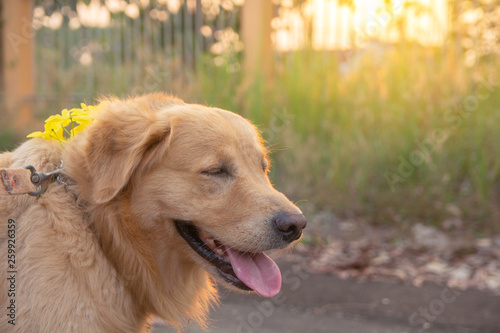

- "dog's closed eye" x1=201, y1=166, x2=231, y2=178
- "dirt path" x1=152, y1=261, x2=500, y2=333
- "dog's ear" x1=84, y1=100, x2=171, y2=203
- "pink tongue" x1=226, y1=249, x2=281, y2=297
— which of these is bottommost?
"dirt path" x1=152, y1=261, x2=500, y2=333

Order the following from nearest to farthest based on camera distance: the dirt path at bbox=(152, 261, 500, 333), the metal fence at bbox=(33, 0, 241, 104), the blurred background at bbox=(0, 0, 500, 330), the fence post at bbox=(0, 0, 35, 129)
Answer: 1. the dirt path at bbox=(152, 261, 500, 333)
2. the blurred background at bbox=(0, 0, 500, 330)
3. the metal fence at bbox=(33, 0, 241, 104)
4. the fence post at bbox=(0, 0, 35, 129)

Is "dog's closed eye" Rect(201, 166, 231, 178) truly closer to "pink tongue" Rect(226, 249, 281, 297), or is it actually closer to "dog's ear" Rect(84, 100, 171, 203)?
"dog's ear" Rect(84, 100, 171, 203)

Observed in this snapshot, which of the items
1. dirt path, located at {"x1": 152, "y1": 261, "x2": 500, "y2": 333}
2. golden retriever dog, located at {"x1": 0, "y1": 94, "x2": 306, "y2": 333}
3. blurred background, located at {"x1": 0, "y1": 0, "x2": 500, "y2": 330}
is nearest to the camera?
golden retriever dog, located at {"x1": 0, "y1": 94, "x2": 306, "y2": 333}

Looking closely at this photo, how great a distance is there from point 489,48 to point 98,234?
674 cm

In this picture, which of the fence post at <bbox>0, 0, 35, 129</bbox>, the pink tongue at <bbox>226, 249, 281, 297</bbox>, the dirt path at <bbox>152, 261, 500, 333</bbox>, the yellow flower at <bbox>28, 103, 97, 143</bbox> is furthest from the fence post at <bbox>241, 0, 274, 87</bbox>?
the pink tongue at <bbox>226, 249, 281, 297</bbox>

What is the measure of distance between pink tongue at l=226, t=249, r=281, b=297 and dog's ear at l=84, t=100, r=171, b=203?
65 cm

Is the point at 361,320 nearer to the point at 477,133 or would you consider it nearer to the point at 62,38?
the point at 477,133

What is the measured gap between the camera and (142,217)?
2.36 metres

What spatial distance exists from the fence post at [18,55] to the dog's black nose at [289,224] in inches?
357

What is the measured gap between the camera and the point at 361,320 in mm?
3912

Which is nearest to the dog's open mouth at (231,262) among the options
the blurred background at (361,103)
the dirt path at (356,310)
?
the dirt path at (356,310)

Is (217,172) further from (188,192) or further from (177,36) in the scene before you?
(177,36)

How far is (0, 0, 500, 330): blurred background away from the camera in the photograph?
5.85m

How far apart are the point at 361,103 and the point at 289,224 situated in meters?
5.04
